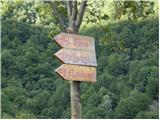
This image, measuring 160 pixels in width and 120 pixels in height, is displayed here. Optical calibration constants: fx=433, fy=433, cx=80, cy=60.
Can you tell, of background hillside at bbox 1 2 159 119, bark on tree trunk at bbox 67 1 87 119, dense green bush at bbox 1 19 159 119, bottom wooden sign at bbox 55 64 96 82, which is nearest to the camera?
bottom wooden sign at bbox 55 64 96 82

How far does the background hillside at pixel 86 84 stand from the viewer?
63875 millimetres

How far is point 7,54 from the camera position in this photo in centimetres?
6344

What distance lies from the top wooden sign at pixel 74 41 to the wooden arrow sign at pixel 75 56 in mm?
40

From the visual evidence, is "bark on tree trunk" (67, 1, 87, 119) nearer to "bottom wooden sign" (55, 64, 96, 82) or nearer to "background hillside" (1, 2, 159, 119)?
"bottom wooden sign" (55, 64, 96, 82)

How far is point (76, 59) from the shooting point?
13.7ft

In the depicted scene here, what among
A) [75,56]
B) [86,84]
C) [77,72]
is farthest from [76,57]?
[86,84]

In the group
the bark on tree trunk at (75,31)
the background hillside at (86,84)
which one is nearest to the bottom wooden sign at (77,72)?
the bark on tree trunk at (75,31)

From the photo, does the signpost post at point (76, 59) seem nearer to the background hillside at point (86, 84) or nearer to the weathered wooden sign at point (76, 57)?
the weathered wooden sign at point (76, 57)

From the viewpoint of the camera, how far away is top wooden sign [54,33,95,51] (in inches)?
164

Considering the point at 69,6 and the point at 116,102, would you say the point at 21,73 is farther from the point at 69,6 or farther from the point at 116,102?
the point at 69,6

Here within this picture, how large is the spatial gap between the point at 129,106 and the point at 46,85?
13185mm

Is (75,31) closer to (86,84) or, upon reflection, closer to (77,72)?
(77,72)

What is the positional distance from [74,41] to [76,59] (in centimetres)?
18

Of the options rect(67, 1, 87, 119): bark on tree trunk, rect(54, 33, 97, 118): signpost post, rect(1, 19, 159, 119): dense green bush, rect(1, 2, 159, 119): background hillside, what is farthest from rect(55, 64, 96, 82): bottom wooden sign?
rect(1, 19, 159, 119): dense green bush
